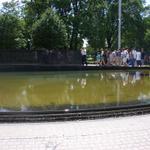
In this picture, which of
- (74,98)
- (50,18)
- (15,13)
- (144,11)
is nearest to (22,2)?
(15,13)

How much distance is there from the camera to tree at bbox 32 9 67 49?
4200 cm

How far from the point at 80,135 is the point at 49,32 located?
32202 millimetres

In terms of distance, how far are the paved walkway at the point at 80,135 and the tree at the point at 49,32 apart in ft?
99.1

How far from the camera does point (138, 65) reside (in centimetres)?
3706

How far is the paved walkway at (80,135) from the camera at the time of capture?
9.40 meters

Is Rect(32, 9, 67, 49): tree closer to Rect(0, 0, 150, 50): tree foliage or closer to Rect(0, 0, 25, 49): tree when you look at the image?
Rect(0, 0, 150, 50): tree foliage

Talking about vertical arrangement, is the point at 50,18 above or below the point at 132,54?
above

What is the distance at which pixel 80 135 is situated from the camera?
34.0ft

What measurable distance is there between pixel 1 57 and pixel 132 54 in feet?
41.2

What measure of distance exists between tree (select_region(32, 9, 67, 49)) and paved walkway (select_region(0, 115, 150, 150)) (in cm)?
3021

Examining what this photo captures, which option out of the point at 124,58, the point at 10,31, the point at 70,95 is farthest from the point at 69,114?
the point at 10,31

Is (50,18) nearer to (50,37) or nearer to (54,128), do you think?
(50,37)

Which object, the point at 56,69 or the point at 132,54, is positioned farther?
the point at 132,54

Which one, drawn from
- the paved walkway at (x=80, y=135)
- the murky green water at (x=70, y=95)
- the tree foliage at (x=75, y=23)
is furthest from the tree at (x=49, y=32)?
the paved walkway at (x=80, y=135)
